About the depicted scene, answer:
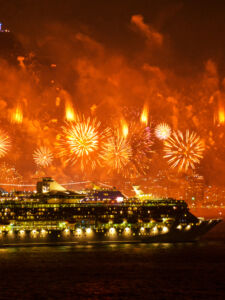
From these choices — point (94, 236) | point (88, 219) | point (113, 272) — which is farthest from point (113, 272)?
point (88, 219)

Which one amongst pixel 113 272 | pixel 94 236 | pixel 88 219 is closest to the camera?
pixel 113 272

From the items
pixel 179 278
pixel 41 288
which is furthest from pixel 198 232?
pixel 41 288

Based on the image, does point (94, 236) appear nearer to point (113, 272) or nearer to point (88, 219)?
point (88, 219)

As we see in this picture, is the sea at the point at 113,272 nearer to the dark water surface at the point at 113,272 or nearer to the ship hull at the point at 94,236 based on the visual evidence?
the dark water surface at the point at 113,272

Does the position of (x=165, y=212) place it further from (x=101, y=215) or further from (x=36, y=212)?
(x=36, y=212)

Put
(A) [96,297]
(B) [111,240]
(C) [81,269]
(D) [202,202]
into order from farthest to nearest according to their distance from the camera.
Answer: (D) [202,202] < (B) [111,240] < (C) [81,269] < (A) [96,297]

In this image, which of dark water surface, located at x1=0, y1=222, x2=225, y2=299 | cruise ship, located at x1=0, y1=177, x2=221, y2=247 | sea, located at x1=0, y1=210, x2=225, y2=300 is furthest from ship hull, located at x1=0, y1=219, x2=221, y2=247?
dark water surface, located at x1=0, y1=222, x2=225, y2=299

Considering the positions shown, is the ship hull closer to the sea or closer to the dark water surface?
the sea

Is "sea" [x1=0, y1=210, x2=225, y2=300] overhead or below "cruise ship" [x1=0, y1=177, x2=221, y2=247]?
below
